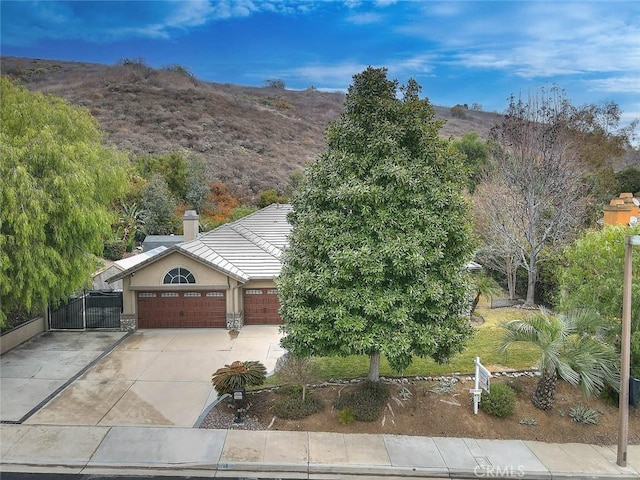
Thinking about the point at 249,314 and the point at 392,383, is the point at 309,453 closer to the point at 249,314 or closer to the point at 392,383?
the point at 392,383

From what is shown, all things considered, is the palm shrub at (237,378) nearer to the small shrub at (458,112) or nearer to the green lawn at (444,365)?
the green lawn at (444,365)

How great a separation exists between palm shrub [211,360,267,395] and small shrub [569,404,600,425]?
25.3 ft

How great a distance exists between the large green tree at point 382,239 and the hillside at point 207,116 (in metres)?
38.3

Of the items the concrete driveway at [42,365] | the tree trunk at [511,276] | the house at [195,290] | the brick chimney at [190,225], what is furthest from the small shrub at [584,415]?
the brick chimney at [190,225]

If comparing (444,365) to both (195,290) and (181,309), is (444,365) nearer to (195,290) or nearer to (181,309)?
(195,290)

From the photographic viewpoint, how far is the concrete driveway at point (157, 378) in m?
11.4

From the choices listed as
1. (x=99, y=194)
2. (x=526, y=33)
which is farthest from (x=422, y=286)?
(x=526, y=33)

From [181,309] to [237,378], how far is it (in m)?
7.93

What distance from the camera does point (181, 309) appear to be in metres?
18.4

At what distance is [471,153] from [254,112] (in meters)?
42.1

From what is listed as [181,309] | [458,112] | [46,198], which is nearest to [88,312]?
[181,309]

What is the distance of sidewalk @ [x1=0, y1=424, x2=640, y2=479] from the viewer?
9.34 m

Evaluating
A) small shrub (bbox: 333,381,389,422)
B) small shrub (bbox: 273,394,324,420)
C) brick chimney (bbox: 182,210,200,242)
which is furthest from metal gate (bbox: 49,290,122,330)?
small shrub (bbox: 333,381,389,422)

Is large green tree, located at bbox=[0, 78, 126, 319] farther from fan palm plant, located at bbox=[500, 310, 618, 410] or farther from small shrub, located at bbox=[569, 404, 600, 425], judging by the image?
small shrub, located at bbox=[569, 404, 600, 425]
